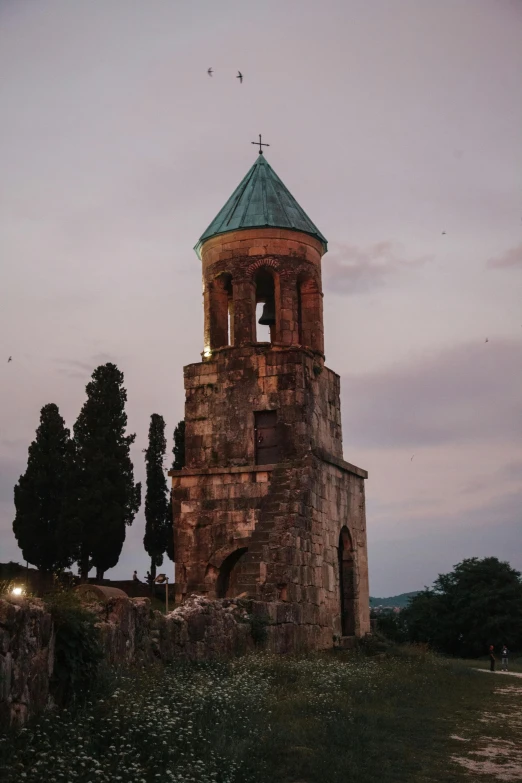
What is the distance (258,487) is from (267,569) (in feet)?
6.99

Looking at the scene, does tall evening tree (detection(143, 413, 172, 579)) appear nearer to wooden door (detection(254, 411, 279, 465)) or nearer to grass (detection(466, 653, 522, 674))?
grass (detection(466, 653, 522, 674))

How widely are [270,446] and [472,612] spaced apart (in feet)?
62.9

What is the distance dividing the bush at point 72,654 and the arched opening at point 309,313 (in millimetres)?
12803

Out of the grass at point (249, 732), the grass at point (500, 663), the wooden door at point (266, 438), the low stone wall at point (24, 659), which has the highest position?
the wooden door at point (266, 438)

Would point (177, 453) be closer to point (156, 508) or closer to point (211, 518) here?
point (156, 508)

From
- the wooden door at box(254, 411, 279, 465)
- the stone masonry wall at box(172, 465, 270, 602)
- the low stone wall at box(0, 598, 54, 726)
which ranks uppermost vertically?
the wooden door at box(254, 411, 279, 465)

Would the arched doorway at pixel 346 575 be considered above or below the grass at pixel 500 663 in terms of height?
above

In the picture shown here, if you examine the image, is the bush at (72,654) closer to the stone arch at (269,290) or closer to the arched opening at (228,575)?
the arched opening at (228,575)

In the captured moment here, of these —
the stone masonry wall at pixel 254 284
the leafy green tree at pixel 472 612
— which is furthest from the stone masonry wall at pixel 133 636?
the leafy green tree at pixel 472 612

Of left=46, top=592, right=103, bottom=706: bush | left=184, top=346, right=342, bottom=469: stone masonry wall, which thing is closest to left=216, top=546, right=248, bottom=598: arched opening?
left=184, top=346, right=342, bottom=469: stone masonry wall

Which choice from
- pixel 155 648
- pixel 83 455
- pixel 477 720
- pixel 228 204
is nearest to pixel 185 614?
pixel 155 648

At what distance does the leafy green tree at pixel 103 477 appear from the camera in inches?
1104

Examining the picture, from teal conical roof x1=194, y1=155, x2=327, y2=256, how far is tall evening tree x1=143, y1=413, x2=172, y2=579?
12981 millimetres

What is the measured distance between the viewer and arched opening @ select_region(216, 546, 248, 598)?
18.1 meters
